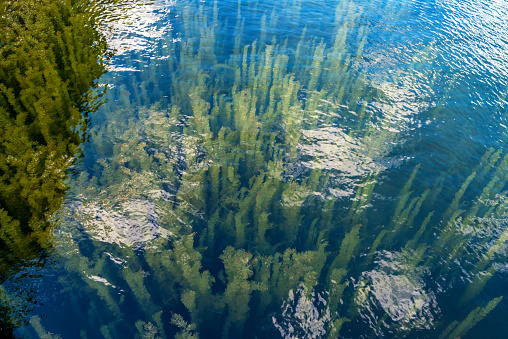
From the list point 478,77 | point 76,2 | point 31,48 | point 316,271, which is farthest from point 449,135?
point 76,2

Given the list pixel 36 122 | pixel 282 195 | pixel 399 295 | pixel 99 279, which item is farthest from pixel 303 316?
pixel 36 122

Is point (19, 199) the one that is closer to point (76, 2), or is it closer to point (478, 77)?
point (76, 2)

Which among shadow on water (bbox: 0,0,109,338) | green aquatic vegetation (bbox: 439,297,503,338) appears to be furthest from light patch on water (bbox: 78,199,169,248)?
green aquatic vegetation (bbox: 439,297,503,338)

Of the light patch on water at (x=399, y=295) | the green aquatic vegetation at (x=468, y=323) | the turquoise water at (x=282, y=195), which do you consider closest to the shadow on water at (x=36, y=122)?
the turquoise water at (x=282, y=195)

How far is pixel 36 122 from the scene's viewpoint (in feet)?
22.8

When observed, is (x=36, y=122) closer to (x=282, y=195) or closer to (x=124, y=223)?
(x=124, y=223)

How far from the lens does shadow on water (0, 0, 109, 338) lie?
5535 mm

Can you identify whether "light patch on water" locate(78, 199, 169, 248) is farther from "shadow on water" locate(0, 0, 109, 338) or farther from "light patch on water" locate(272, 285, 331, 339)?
"light patch on water" locate(272, 285, 331, 339)

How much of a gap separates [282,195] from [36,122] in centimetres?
588

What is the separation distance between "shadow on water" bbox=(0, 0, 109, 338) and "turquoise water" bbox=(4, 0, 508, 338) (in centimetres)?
30

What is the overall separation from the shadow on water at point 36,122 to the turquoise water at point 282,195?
11.7 inches

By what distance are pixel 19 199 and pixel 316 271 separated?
5.92m

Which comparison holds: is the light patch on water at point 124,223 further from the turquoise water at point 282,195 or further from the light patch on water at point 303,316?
the light patch on water at point 303,316

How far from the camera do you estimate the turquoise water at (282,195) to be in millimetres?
5645
